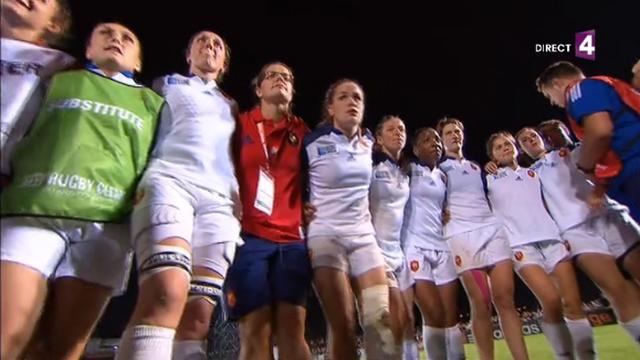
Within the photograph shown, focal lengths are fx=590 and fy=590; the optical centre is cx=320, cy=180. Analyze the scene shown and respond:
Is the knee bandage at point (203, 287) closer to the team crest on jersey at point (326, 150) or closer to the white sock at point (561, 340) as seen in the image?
the team crest on jersey at point (326, 150)

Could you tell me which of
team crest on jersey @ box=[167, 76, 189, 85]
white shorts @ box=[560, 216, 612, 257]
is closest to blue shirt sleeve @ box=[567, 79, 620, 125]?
white shorts @ box=[560, 216, 612, 257]

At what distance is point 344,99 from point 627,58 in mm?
3030

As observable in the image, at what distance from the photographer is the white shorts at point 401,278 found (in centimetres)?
320

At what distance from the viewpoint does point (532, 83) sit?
502cm

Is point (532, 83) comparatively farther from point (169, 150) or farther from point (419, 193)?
point (169, 150)

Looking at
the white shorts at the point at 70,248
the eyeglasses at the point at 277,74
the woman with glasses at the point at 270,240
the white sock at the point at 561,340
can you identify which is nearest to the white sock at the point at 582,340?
the white sock at the point at 561,340

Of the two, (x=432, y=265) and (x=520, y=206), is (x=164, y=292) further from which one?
(x=520, y=206)

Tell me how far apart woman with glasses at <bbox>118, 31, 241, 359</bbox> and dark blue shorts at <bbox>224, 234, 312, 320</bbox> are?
0.36m

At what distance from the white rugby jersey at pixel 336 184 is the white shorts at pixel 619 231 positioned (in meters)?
1.25

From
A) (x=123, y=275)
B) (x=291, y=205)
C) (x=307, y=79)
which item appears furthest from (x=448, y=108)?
(x=123, y=275)

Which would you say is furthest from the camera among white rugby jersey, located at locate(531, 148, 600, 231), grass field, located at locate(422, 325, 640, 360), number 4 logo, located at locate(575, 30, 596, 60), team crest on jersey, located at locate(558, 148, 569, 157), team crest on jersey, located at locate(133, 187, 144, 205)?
number 4 logo, located at locate(575, 30, 596, 60)

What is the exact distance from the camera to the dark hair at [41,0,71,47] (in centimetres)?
190

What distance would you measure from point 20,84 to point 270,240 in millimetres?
1149
